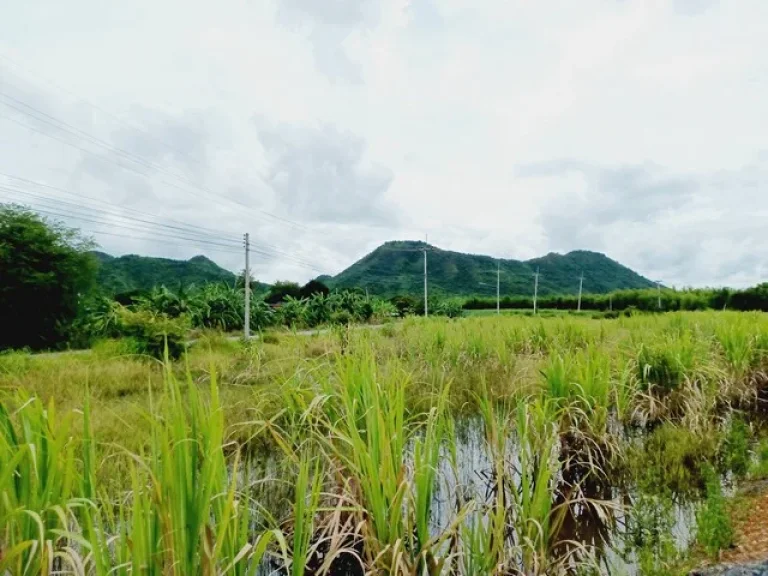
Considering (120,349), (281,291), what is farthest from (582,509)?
(281,291)

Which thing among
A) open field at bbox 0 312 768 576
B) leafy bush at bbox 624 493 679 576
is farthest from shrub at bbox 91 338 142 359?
leafy bush at bbox 624 493 679 576

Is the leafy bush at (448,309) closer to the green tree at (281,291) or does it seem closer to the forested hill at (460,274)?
the green tree at (281,291)

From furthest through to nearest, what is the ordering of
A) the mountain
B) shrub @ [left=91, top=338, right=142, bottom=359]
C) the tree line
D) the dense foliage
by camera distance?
the mountain → the dense foliage → the tree line → shrub @ [left=91, top=338, right=142, bottom=359]

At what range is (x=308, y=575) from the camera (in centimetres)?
252

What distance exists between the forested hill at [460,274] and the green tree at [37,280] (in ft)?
169

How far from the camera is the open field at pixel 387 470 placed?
4.91 ft

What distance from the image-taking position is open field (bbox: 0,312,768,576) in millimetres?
1498

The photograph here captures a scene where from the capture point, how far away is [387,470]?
6.97 feet

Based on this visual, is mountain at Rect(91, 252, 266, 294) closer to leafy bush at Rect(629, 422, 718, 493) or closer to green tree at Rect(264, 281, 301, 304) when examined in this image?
green tree at Rect(264, 281, 301, 304)

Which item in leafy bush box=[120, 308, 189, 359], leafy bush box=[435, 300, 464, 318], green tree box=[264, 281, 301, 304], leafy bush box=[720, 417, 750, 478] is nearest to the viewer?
leafy bush box=[720, 417, 750, 478]

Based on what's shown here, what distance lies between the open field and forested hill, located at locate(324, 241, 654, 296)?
60313 millimetres

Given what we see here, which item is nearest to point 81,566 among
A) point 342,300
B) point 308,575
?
point 308,575

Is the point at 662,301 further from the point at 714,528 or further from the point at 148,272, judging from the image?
the point at 148,272

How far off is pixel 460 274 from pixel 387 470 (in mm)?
77042
